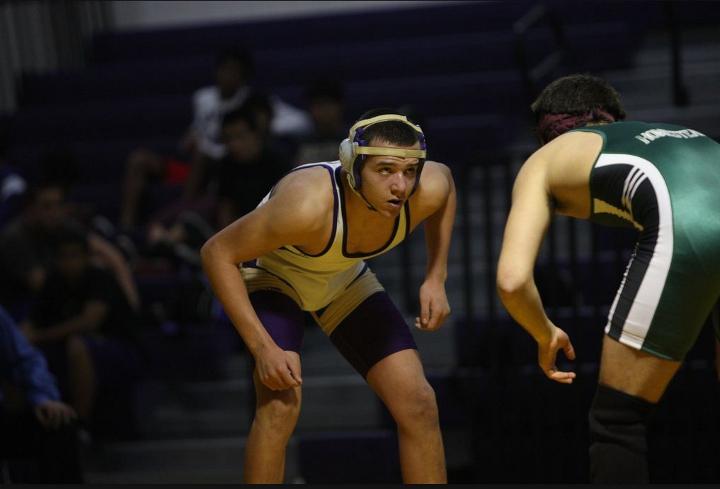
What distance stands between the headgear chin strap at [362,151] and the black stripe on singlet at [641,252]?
2.41 ft

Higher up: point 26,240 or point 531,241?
point 531,241

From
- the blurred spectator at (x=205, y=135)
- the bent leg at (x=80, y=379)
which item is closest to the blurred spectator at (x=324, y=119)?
the blurred spectator at (x=205, y=135)

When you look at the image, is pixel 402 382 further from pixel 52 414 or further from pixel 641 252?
pixel 52 414

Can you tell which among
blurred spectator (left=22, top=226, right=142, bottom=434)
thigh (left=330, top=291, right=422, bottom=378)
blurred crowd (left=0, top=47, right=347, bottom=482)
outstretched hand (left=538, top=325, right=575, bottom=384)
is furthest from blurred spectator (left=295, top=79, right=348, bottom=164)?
outstretched hand (left=538, top=325, right=575, bottom=384)

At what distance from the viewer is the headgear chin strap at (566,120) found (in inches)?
137

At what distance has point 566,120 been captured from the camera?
3.50m

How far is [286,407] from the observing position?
3.71 m

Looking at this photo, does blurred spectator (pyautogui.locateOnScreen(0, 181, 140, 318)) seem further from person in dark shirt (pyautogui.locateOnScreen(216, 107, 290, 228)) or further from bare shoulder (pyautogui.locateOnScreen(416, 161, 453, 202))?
bare shoulder (pyautogui.locateOnScreen(416, 161, 453, 202))

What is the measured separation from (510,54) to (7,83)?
13.4 feet

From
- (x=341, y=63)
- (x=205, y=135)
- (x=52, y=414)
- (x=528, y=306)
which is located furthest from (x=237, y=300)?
(x=341, y=63)

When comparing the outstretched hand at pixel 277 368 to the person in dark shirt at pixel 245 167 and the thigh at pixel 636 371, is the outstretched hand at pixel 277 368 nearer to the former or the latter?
the thigh at pixel 636 371

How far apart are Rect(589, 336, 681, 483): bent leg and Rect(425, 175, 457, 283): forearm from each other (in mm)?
885

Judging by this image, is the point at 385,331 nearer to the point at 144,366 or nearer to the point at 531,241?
the point at 531,241

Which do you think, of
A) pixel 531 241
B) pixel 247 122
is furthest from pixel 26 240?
pixel 531 241
